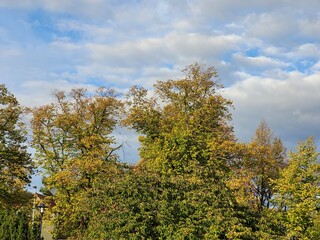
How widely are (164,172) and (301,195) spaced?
6.52m

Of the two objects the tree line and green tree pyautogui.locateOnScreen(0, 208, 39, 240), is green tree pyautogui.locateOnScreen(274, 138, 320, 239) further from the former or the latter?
green tree pyautogui.locateOnScreen(0, 208, 39, 240)

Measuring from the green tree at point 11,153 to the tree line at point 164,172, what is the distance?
0.07 meters

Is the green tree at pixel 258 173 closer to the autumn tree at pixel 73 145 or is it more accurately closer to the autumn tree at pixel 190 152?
the autumn tree at pixel 190 152

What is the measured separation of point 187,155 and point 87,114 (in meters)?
10.3

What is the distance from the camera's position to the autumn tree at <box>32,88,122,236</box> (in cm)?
3006

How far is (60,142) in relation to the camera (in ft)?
107

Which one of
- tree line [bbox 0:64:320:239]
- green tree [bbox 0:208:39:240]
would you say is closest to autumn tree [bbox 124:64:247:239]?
tree line [bbox 0:64:320:239]

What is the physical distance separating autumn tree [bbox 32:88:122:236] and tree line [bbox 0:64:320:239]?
7 centimetres

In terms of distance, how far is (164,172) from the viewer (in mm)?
22609

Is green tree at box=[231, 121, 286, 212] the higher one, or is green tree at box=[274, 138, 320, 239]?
green tree at box=[231, 121, 286, 212]

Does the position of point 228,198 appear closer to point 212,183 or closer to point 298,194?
point 212,183

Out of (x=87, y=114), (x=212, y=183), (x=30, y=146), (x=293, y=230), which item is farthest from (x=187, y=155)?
(x=30, y=146)

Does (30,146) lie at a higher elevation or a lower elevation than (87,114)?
lower

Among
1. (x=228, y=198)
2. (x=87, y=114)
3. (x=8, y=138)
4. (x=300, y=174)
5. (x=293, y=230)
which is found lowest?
(x=293, y=230)
